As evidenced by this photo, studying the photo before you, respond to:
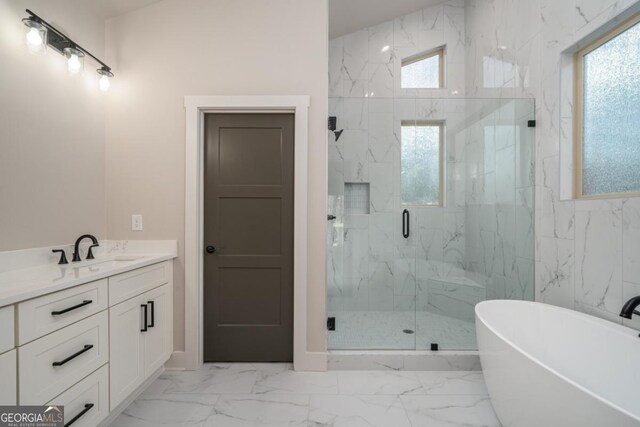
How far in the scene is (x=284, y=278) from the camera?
226 cm

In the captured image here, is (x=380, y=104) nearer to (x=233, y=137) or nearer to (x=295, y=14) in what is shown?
(x=295, y=14)

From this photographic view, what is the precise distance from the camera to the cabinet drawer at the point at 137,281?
1536 millimetres

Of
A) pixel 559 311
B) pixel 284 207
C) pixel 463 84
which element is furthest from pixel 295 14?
pixel 559 311

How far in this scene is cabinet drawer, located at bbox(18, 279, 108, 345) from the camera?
3.48 feet

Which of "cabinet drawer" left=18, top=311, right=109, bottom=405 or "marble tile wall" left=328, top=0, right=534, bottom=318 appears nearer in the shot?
"cabinet drawer" left=18, top=311, right=109, bottom=405

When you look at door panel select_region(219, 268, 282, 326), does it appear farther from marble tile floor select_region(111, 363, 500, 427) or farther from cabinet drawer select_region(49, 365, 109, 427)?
cabinet drawer select_region(49, 365, 109, 427)

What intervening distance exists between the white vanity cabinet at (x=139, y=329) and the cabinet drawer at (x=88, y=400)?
53mm

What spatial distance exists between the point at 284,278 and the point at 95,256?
1.38 metres

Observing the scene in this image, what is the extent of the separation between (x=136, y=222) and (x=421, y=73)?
11.5ft

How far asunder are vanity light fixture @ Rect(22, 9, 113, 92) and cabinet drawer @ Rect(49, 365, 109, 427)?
5.98 feet

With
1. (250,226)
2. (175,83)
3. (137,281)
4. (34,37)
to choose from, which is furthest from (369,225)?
(34,37)

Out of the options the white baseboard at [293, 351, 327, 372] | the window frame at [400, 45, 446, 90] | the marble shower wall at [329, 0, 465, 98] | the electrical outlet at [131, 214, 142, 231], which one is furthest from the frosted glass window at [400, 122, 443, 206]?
the electrical outlet at [131, 214, 142, 231]

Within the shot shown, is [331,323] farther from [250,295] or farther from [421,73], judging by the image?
[421,73]

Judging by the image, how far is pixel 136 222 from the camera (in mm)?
2172
